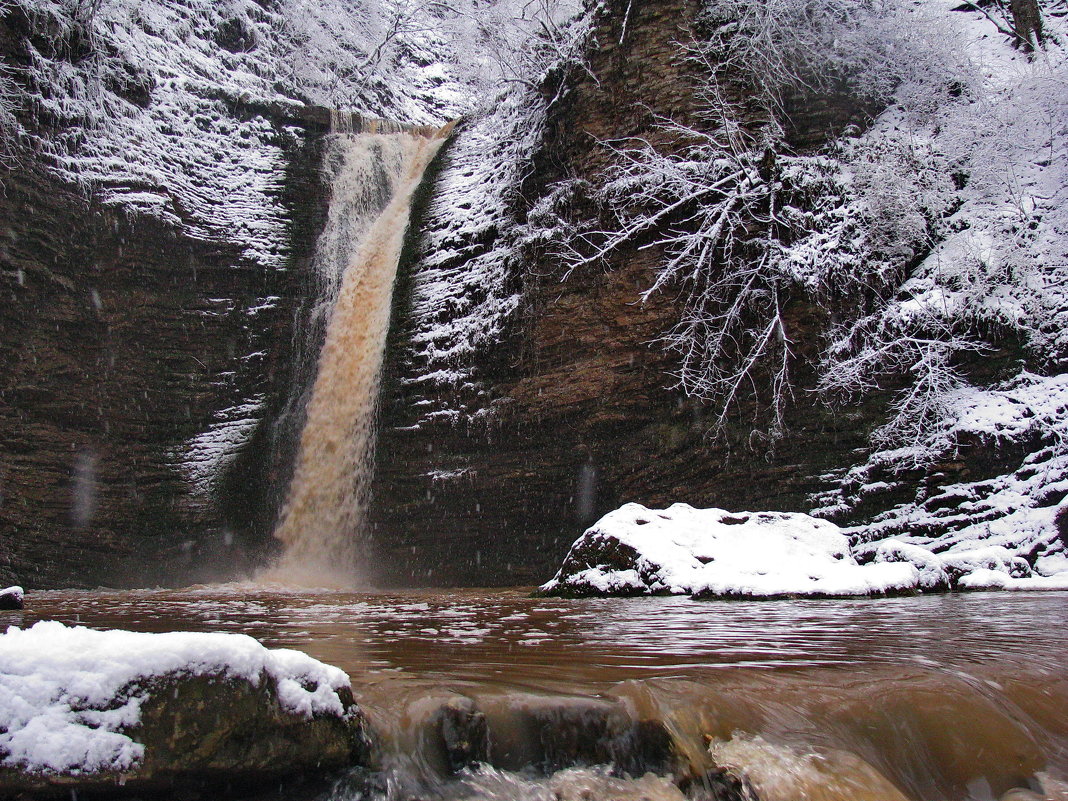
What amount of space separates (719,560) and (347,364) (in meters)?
9.09

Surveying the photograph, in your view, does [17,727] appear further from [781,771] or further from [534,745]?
[781,771]

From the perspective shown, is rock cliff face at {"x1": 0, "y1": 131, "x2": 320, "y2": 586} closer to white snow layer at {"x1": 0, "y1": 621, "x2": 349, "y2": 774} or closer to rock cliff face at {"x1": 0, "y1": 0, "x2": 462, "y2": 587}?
rock cliff face at {"x1": 0, "y1": 0, "x2": 462, "y2": 587}

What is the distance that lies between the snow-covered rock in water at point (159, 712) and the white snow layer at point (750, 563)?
5.40 m

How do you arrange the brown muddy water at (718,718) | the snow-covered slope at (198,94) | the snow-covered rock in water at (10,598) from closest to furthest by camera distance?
the brown muddy water at (718,718) < the snow-covered rock in water at (10,598) < the snow-covered slope at (198,94)

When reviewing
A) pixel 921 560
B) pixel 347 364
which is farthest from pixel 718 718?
pixel 347 364

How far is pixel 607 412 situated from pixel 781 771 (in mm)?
9180

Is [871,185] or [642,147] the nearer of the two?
[871,185]

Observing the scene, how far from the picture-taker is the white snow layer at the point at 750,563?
6.88 metres

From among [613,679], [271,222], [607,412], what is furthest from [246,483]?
[613,679]

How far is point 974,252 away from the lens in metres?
9.45

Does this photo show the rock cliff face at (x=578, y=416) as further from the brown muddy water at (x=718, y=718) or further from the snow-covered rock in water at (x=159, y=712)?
the snow-covered rock in water at (x=159, y=712)

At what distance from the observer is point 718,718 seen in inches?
91.7

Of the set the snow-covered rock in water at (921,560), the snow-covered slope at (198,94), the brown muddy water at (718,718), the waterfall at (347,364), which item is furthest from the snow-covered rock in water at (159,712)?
the snow-covered slope at (198,94)

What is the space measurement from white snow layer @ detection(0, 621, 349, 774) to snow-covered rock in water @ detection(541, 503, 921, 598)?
543 centimetres
